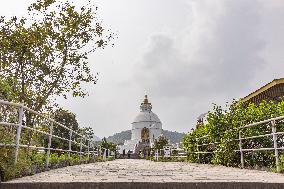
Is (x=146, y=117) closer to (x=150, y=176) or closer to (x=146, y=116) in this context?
(x=146, y=116)

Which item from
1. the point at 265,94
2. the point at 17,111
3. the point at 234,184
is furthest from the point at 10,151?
the point at 265,94

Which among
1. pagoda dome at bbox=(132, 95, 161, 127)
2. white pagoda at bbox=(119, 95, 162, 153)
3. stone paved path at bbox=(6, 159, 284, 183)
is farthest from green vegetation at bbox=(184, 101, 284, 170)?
pagoda dome at bbox=(132, 95, 161, 127)

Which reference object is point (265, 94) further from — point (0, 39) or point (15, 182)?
point (15, 182)

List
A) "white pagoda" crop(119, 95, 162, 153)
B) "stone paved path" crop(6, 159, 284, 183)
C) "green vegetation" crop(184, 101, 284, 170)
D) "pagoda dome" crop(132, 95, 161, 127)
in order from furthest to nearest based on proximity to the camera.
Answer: "pagoda dome" crop(132, 95, 161, 127) < "white pagoda" crop(119, 95, 162, 153) < "green vegetation" crop(184, 101, 284, 170) < "stone paved path" crop(6, 159, 284, 183)

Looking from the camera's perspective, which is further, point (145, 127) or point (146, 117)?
point (146, 117)

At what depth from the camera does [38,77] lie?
1842 centimetres

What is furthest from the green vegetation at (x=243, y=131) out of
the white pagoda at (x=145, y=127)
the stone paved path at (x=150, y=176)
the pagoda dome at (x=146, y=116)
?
the pagoda dome at (x=146, y=116)

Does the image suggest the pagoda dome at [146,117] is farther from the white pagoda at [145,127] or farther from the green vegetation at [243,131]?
the green vegetation at [243,131]

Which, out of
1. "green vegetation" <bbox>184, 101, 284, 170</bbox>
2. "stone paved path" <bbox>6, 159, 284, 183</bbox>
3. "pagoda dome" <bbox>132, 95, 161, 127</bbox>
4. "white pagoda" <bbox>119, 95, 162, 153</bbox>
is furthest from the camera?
"pagoda dome" <bbox>132, 95, 161, 127</bbox>

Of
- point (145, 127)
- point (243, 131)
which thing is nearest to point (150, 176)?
point (243, 131)

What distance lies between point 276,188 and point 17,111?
4647 millimetres

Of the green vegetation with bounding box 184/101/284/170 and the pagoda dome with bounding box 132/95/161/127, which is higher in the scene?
the pagoda dome with bounding box 132/95/161/127

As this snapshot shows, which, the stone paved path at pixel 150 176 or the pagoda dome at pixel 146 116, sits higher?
the pagoda dome at pixel 146 116

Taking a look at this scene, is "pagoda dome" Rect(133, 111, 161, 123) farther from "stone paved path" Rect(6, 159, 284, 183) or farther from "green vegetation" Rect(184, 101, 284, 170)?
"stone paved path" Rect(6, 159, 284, 183)
